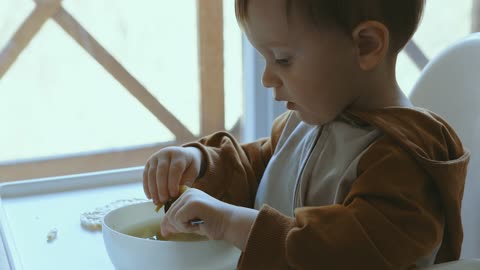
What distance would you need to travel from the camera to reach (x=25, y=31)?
1178 millimetres

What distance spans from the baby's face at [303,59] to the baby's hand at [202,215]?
0.14 metres

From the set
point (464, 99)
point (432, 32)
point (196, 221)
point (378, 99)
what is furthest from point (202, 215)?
point (432, 32)

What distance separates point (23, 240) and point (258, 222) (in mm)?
474

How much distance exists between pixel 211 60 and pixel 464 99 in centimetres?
60

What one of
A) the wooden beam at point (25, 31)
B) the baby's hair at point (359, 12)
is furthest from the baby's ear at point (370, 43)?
the wooden beam at point (25, 31)

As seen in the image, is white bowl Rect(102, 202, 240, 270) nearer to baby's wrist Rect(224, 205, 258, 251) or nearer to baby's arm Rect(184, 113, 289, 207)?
baby's wrist Rect(224, 205, 258, 251)

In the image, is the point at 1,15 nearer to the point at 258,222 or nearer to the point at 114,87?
the point at 114,87

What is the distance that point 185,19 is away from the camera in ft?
4.24

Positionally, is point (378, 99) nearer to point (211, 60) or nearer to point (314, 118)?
point (314, 118)

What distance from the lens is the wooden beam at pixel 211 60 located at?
1.27 meters

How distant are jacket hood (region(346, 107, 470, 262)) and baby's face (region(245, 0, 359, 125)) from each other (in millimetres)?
40

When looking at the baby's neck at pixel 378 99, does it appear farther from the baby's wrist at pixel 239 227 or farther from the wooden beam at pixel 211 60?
the wooden beam at pixel 211 60

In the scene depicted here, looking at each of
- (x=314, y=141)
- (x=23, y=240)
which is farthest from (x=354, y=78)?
(x=23, y=240)

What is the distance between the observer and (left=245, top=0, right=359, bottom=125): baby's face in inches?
25.1
